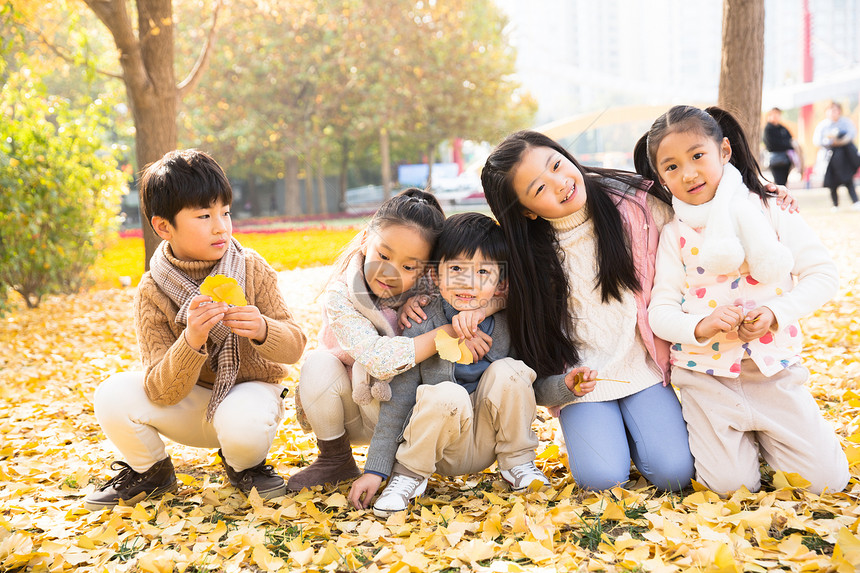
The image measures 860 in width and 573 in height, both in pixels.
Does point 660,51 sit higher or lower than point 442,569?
higher

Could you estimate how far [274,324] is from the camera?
2.27 m

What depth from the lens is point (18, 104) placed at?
661 centimetres

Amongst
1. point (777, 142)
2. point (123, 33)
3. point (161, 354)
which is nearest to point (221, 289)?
point (161, 354)

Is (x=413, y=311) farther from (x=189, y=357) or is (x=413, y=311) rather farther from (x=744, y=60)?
(x=744, y=60)

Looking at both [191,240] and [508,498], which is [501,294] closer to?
[508,498]

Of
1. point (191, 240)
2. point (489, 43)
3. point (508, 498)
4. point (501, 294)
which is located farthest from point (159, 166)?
point (489, 43)

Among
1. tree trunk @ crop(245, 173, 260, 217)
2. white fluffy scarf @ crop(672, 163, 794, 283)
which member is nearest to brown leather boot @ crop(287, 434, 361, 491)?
white fluffy scarf @ crop(672, 163, 794, 283)

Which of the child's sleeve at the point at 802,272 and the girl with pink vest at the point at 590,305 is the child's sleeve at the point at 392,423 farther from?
the child's sleeve at the point at 802,272

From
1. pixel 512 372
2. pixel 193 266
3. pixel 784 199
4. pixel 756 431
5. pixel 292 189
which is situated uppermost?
pixel 292 189

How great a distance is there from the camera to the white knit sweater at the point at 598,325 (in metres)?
2.33

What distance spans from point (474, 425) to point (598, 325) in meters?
0.53

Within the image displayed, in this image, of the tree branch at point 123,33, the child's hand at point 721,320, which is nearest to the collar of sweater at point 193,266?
the child's hand at point 721,320

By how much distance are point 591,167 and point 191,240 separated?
1364mm

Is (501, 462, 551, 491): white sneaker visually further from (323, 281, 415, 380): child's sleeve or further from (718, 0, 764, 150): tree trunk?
(718, 0, 764, 150): tree trunk
